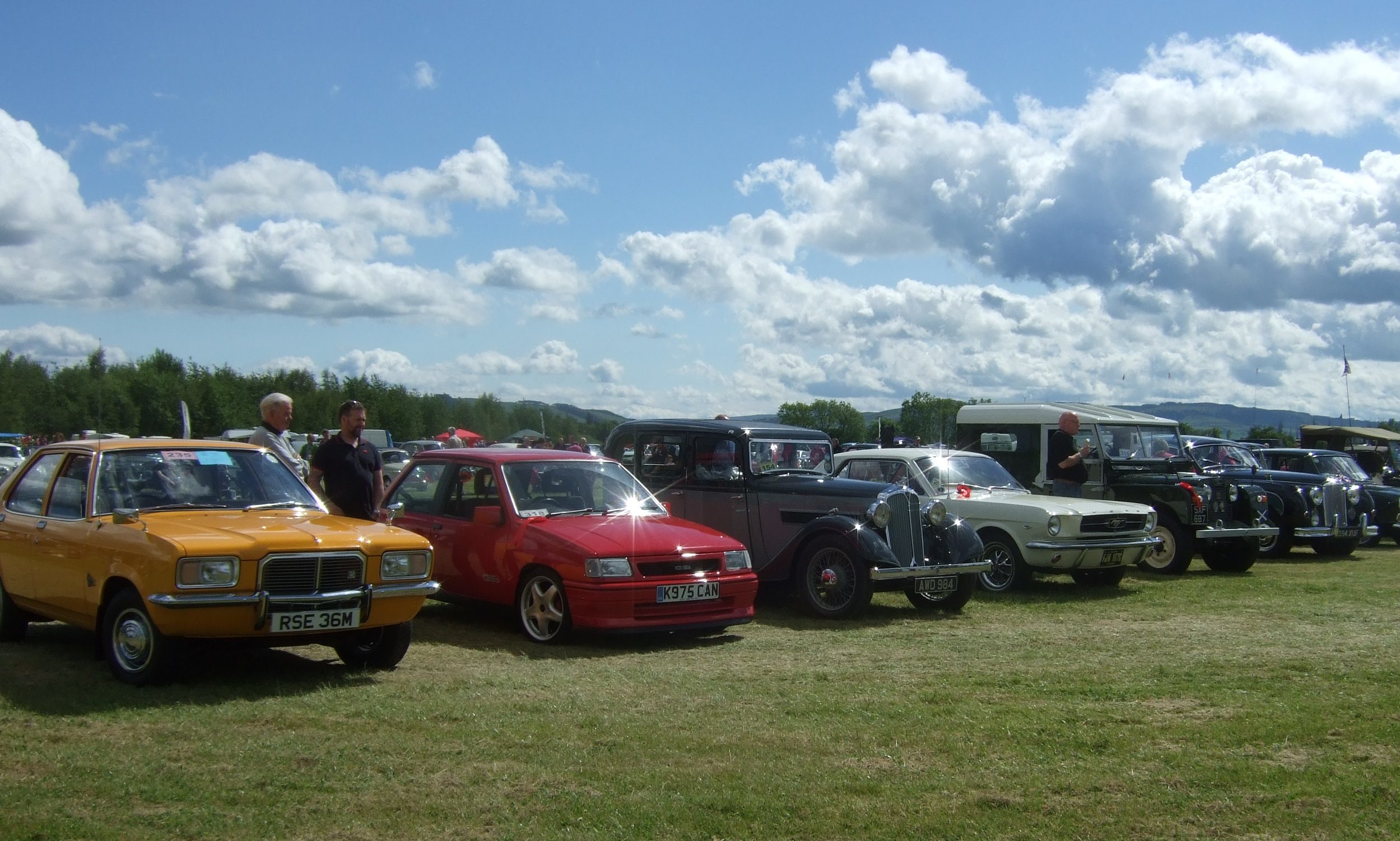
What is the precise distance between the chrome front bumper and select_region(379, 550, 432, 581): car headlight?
180 inches

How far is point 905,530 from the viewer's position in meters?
11.0

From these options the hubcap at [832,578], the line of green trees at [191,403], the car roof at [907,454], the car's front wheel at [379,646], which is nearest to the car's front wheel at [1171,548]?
the car roof at [907,454]

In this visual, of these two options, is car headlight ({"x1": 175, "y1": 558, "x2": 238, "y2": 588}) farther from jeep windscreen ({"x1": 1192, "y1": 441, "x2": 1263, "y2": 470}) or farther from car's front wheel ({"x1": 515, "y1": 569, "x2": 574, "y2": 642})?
jeep windscreen ({"x1": 1192, "y1": 441, "x2": 1263, "y2": 470})

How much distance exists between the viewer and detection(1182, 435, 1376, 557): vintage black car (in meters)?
17.3

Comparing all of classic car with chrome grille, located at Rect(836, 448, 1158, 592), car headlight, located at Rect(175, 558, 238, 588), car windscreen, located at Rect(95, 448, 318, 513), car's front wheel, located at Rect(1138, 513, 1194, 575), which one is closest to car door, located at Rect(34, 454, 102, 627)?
car windscreen, located at Rect(95, 448, 318, 513)

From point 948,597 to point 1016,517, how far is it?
1.82m

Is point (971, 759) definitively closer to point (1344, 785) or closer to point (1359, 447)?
point (1344, 785)

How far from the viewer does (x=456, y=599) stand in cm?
981

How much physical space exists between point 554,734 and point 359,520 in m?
2.72

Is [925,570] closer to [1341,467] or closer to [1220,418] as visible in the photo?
[1341,467]

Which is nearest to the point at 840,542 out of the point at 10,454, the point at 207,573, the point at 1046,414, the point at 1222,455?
the point at 207,573

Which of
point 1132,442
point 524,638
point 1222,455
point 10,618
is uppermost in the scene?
point 1132,442

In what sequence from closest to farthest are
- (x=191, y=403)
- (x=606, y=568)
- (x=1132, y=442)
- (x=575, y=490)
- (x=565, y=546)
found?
(x=606, y=568) → (x=565, y=546) → (x=575, y=490) → (x=1132, y=442) → (x=191, y=403)

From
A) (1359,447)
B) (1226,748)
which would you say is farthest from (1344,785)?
(1359,447)
